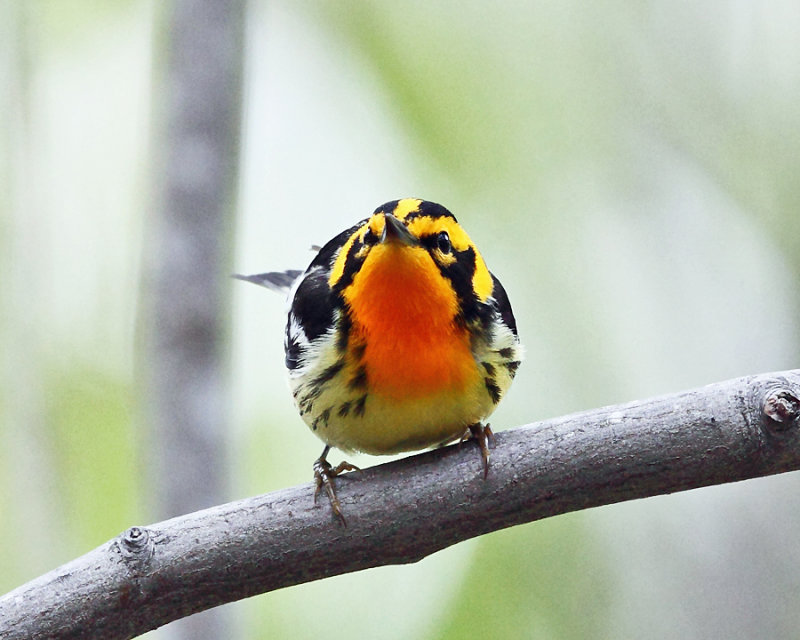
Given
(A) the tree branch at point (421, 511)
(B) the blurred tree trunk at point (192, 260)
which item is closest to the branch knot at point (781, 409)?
(A) the tree branch at point (421, 511)

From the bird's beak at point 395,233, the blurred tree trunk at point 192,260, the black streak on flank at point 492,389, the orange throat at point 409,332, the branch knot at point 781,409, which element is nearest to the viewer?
the branch knot at point 781,409

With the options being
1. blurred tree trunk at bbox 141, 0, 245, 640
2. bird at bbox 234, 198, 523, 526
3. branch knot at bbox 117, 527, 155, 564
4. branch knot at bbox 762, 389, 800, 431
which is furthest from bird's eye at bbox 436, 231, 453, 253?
branch knot at bbox 117, 527, 155, 564

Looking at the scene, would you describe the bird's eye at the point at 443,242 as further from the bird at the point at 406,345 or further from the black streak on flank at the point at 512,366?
the black streak on flank at the point at 512,366

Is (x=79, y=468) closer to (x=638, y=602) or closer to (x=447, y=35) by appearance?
(x=638, y=602)

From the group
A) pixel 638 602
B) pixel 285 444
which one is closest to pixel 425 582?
pixel 285 444

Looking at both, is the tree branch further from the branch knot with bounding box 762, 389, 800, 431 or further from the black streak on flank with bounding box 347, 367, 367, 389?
the black streak on flank with bounding box 347, 367, 367, 389

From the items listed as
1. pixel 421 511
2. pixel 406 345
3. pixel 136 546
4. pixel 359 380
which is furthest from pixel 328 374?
pixel 136 546
